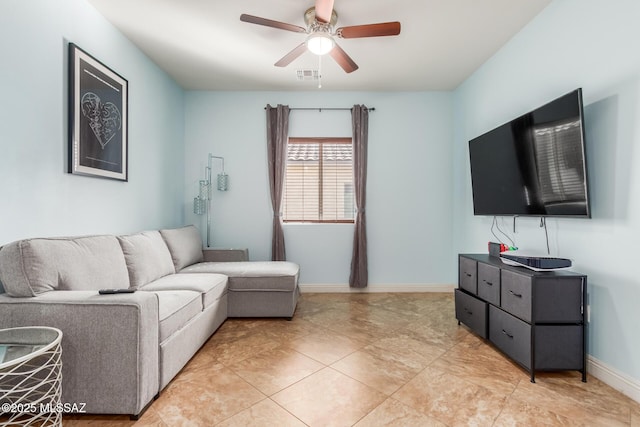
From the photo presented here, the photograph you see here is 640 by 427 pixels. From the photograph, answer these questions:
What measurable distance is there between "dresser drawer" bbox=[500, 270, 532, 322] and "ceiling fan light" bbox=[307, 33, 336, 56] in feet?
7.52

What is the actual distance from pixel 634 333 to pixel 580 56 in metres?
1.91

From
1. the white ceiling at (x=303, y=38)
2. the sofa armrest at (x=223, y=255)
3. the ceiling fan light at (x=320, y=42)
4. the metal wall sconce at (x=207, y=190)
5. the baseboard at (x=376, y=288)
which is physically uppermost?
the white ceiling at (x=303, y=38)

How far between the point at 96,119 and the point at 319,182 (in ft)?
8.47

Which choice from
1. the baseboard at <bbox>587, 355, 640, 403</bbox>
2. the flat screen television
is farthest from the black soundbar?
the baseboard at <bbox>587, 355, 640, 403</bbox>

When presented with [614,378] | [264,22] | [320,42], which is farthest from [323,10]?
[614,378]

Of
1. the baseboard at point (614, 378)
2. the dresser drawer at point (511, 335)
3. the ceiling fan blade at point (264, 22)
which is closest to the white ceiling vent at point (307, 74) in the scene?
the ceiling fan blade at point (264, 22)

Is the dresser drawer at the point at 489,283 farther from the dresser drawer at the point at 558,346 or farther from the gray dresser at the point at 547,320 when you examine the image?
the dresser drawer at the point at 558,346

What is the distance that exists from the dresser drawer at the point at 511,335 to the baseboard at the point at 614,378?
0.48m

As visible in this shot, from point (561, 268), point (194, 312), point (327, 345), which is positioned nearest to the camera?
point (561, 268)

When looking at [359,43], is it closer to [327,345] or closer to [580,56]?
[580,56]

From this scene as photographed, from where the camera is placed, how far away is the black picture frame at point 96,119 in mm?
2174

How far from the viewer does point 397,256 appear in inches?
163

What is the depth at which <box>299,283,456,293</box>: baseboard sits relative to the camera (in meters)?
4.11

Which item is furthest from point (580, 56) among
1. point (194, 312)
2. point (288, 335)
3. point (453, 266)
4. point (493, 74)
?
point (194, 312)
